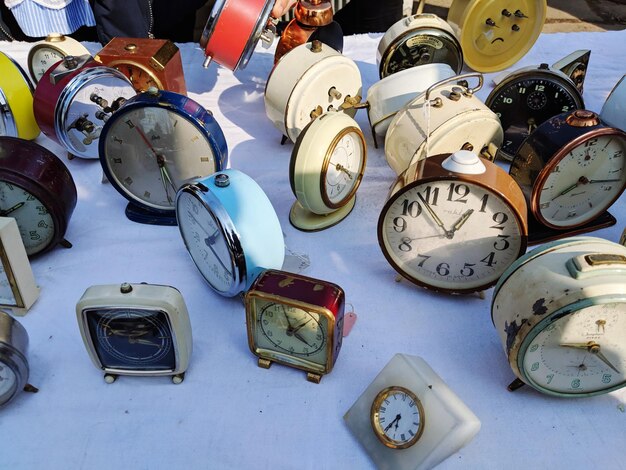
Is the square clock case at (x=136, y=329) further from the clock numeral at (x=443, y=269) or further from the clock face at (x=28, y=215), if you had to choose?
the clock numeral at (x=443, y=269)

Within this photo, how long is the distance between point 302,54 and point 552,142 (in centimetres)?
85

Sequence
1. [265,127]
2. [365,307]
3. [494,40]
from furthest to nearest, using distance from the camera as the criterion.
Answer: [494,40] → [265,127] → [365,307]

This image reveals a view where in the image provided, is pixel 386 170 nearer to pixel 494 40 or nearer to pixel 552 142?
pixel 552 142

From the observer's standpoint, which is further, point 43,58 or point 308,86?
point 43,58

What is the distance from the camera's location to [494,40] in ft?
8.08

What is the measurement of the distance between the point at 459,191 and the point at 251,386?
2.15 ft

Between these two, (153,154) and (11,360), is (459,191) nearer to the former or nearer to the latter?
(153,154)

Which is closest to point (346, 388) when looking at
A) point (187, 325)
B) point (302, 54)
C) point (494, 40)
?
point (187, 325)

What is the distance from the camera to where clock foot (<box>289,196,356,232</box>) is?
173 cm

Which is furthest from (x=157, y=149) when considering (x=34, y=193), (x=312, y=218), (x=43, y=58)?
(x=43, y=58)

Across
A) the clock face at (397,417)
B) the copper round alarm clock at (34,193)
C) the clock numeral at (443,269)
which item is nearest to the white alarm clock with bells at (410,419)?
the clock face at (397,417)

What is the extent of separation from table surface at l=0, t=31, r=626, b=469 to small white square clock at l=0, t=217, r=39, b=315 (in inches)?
1.5

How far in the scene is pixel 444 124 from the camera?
161 centimetres

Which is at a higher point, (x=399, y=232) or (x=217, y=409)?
(x=399, y=232)
